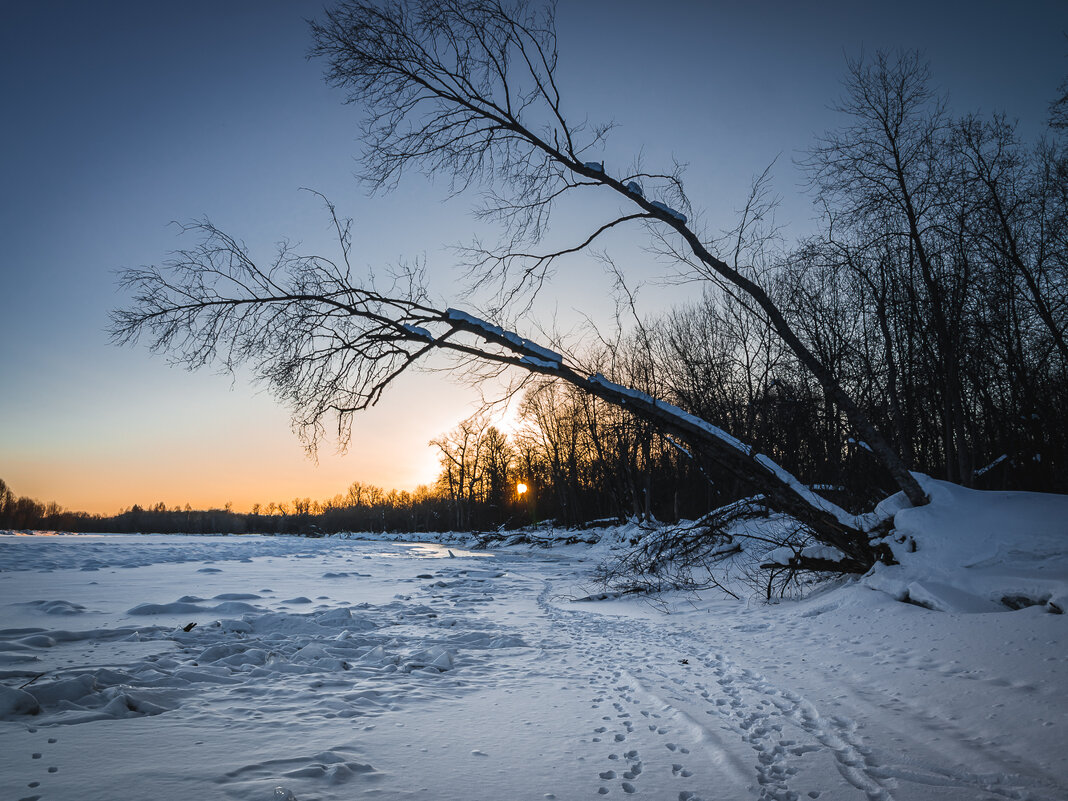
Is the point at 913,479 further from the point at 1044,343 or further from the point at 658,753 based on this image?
the point at 1044,343

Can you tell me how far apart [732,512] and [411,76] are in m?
8.20

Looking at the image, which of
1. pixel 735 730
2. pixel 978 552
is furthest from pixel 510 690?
pixel 978 552

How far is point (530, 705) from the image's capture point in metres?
3.09

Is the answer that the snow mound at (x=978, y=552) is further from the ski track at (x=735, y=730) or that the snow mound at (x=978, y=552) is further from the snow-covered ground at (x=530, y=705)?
the ski track at (x=735, y=730)

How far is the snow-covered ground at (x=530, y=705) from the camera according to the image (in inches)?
80.2

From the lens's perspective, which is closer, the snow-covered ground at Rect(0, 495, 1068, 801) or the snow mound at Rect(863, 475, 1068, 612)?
the snow-covered ground at Rect(0, 495, 1068, 801)

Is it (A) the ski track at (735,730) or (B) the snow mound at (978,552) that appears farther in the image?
(B) the snow mound at (978,552)

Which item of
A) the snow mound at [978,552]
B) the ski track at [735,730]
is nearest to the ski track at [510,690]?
the ski track at [735,730]

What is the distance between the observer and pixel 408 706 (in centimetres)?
296

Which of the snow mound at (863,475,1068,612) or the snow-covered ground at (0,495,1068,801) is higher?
the snow mound at (863,475,1068,612)

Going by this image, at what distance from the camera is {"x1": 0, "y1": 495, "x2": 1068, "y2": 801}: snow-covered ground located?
6.68ft

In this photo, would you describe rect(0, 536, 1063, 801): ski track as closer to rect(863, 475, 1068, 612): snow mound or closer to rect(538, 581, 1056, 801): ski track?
rect(538, 581, 1056, 801): ski track

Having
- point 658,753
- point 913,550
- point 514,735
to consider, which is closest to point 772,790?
point 658,753

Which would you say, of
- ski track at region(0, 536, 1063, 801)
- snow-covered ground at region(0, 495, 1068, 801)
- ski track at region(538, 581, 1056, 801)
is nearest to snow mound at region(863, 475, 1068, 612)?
snow-covered ground at region(0, 495, 1068, 801)
